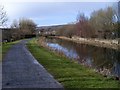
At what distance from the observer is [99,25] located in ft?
233

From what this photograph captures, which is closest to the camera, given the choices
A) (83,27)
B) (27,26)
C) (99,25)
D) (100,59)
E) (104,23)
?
(100,59)

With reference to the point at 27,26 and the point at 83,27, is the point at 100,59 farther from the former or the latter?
the point at 27,26

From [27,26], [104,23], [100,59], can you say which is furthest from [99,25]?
[27,26]

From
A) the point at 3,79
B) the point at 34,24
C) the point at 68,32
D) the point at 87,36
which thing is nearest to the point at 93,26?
the point at 87,36

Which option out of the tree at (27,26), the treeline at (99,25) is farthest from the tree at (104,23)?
the tree at (27,26)

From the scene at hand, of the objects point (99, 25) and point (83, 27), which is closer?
point (99, 25)

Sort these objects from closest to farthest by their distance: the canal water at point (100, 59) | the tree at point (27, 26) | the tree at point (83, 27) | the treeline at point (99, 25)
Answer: the canal water at point (100, 59) < the treeline at point (99, 25) < the tree at point (83, 27) < the tree at point (27, 26)

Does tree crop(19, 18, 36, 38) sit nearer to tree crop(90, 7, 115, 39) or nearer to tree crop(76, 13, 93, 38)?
tree crop(76, 13, 93, 38)

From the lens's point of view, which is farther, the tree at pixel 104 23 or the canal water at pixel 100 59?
the tree at pixel 104 23

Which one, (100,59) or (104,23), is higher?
(104,23)

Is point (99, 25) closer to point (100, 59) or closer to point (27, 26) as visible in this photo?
point (100, 59)

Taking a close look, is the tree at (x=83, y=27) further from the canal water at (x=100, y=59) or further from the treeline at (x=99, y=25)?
the canal water at (x=100, y=59)

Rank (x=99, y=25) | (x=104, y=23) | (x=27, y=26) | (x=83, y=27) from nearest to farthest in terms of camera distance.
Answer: (x=104, y=23) < (x=99, y=25) < (x=83, y=27) < (x=27, y=26)

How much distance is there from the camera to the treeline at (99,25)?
6152cm
